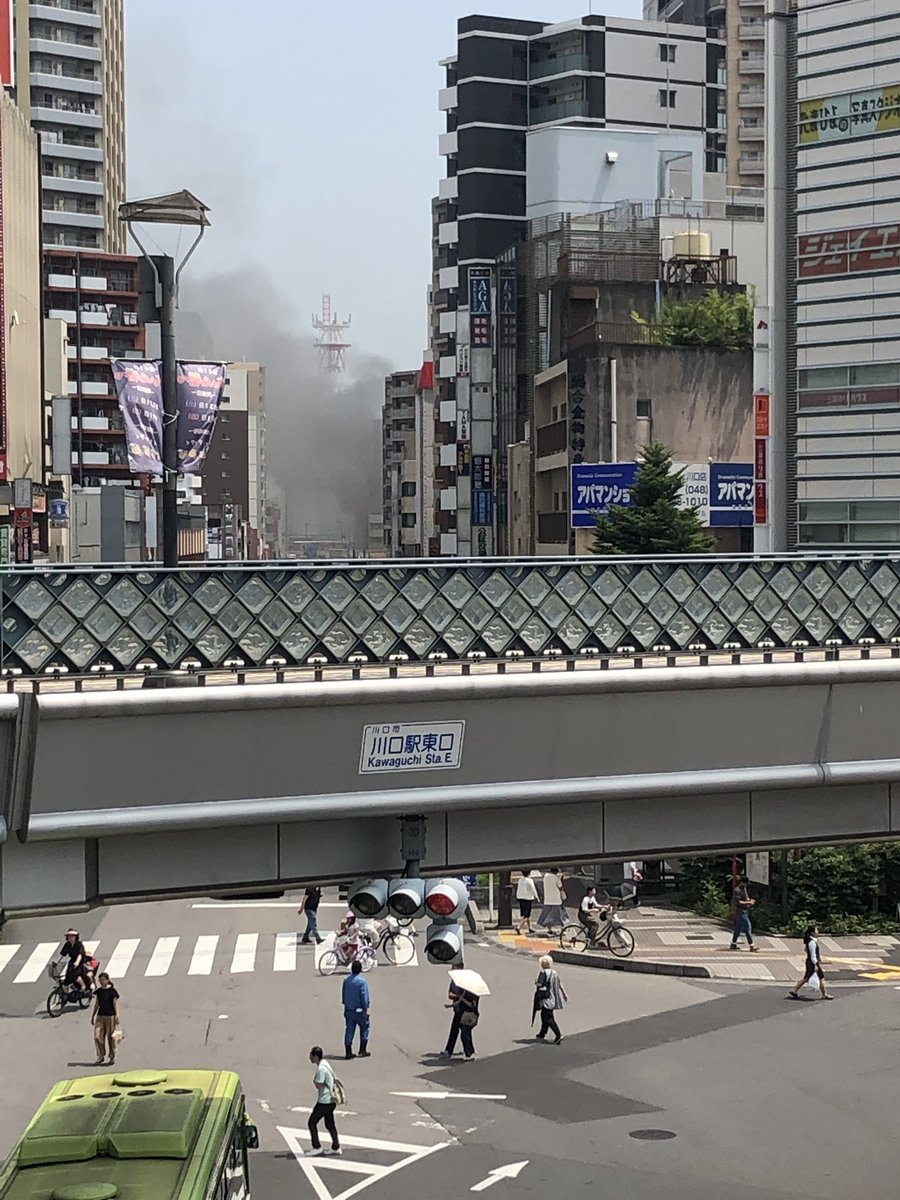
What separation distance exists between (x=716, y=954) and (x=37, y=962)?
13112 mm

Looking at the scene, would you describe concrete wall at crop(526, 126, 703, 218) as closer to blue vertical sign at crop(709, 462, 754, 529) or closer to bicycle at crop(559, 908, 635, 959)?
blue vertical sign at crop(709, 462, 754, 529)

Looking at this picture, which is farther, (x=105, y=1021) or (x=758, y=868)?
(x=758, y=868)

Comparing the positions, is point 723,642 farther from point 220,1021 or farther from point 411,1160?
point 220,1021

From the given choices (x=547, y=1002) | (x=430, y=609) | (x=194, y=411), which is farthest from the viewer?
(x=547, y=1002)

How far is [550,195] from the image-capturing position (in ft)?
294

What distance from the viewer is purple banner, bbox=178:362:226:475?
57.4 feet

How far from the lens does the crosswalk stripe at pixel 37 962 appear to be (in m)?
30.5

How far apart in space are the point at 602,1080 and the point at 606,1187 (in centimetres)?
450

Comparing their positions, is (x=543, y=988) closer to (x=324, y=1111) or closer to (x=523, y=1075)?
(x=523, y=1075)

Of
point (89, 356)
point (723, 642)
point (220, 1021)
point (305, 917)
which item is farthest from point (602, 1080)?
point (89, 356)

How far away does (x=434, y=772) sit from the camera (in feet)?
46.6

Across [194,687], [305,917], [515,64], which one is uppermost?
[515,64]

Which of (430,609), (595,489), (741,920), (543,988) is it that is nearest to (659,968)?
(741,920)

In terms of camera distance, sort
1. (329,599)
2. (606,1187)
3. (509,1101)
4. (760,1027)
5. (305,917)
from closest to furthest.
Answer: (329,599)
(606,1187)
(509,1101)
(760,1027)
(305,917)
